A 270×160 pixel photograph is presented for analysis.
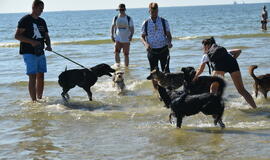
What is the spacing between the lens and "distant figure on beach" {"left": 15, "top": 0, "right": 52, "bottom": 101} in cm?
902

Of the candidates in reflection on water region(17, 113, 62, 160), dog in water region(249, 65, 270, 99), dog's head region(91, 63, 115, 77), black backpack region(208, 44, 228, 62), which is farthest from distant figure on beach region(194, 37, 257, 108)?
dog's head region(91, 63, 115, 77)

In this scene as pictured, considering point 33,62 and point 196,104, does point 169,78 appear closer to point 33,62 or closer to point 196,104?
point 196,104

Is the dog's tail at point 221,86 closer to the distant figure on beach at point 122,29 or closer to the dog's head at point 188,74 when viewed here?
the dog's head at point 188,74

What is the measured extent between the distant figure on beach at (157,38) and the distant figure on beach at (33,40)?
2100mm

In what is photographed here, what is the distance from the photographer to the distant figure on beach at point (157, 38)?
945 centimetres

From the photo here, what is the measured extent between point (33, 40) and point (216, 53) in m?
3.72

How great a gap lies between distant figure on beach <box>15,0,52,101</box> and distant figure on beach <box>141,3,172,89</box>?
6.89ft

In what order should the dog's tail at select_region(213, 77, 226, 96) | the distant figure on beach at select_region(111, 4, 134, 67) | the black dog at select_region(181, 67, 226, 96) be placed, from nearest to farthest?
1. the dog's tail at select_region(213, 77, 226, 96)
2. the black dog at select_region(181, 67, 226, 96)
3. the distant figure on beach at select_region(111, 4, 134, 67)

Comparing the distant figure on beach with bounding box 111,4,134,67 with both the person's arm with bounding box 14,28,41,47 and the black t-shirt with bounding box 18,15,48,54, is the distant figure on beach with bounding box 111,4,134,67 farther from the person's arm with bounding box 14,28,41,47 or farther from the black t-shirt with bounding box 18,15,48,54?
the person's arm with bounding box 14,28,41,47

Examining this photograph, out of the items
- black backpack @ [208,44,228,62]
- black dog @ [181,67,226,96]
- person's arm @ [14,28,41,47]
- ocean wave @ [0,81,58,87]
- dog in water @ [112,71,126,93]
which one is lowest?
ocean wave @ [0,81,58,87]

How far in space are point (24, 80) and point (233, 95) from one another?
6286mm

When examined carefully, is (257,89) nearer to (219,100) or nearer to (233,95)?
(233,95)

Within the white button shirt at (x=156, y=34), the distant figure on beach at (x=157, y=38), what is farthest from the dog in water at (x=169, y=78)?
the white button shirt at (x=156, y=34)

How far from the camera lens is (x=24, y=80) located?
1312 centimetres
